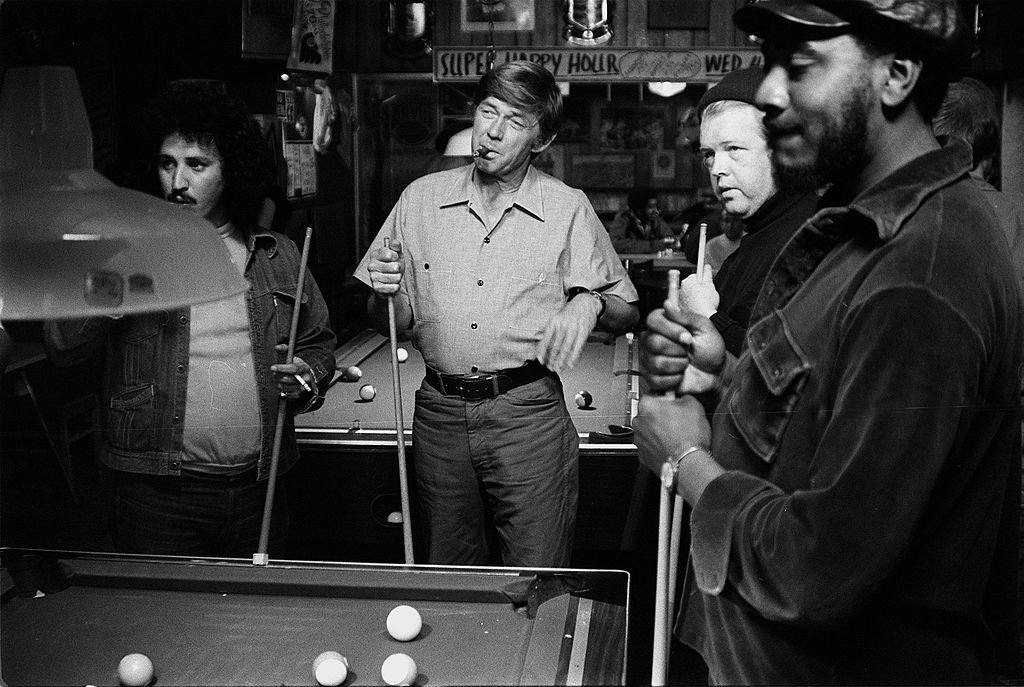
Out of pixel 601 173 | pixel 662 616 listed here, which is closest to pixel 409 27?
pixel 601 173

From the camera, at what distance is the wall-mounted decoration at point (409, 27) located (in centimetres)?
271

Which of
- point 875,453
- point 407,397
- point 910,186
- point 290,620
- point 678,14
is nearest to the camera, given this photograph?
point 875,453

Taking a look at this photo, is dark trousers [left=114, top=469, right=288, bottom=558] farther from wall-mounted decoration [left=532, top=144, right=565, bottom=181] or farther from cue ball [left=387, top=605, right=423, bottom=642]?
wall-mounted decoration [left=532, top=144, right=565, bottom=181]

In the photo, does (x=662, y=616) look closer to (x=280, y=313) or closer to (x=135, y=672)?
(x=135, y=672)

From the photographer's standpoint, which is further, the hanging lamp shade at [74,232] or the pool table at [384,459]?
the pool table at [384,459]

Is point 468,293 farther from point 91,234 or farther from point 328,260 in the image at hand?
point 91,234

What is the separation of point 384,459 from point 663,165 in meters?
1.11

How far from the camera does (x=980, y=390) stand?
166cm

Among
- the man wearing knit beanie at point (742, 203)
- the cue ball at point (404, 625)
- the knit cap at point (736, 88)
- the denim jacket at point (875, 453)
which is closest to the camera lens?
the denim jacket at point (875, 453)

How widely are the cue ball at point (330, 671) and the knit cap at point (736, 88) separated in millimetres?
1458

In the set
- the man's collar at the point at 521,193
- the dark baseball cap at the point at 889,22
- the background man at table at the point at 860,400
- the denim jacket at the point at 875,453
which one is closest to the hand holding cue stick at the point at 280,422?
the man's collar at the point at 521,193

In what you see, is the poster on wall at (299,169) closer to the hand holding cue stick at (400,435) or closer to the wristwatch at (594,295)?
the hand holding cue stick at (400,435)

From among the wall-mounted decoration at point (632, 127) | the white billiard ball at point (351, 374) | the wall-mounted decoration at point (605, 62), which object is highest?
the wall-mounted decoration at point (605, 62)

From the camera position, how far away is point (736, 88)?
8.00 ft
